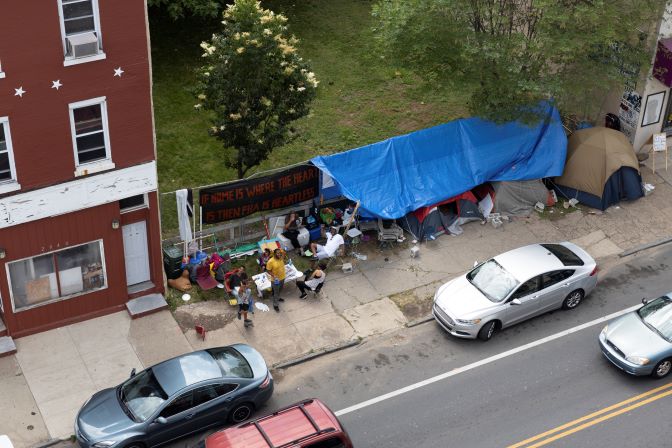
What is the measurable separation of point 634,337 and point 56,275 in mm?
13431

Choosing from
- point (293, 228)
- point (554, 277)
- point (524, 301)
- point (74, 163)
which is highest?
point (74, 163)

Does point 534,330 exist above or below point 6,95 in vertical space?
below

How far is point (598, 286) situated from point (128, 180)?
12.3 meters

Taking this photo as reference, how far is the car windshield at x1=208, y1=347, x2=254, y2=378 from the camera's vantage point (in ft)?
64.1

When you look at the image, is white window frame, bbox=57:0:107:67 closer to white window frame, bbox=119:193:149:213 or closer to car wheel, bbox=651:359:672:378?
white window frame, bbox=119:193:149:213

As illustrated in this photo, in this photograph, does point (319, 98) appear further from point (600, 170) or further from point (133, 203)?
point (133, 203)

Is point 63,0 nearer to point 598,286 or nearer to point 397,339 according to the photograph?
point 397,339

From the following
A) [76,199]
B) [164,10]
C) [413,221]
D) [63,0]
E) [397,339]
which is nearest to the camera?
[63,0]

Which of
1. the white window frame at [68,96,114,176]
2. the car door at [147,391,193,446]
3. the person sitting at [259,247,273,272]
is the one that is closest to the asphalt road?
the car door at [147,391,193,446]

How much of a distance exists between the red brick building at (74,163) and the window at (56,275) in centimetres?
2

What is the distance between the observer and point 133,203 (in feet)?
72.5

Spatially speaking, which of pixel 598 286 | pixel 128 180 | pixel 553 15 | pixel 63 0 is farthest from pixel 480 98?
pixel 63 0

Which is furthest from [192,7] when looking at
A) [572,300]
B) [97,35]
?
[572,300]

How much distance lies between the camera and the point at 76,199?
20844 millimetres
